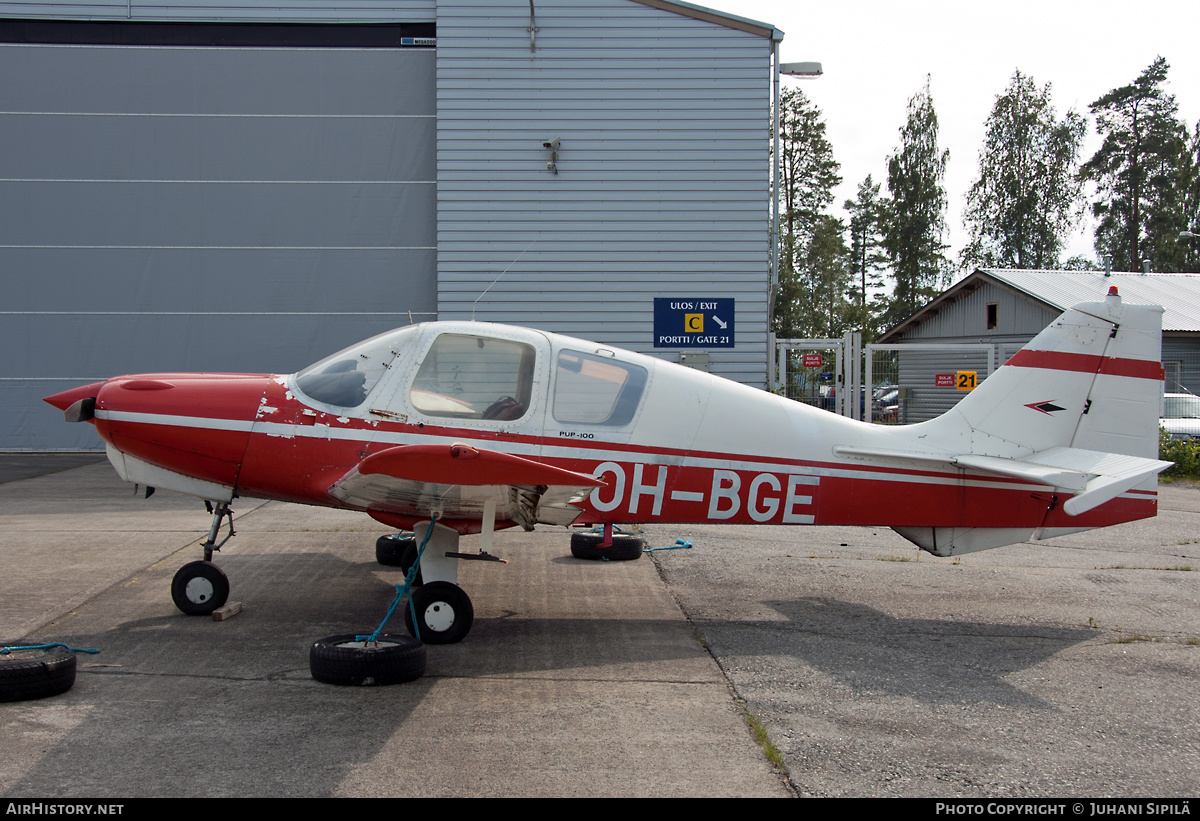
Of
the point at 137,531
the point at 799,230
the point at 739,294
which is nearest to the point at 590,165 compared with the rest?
the point at 739,294

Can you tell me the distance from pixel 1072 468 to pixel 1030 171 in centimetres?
4503

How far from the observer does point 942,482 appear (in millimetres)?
6387

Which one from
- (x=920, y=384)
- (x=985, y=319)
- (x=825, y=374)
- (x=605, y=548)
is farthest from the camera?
(x=985, y=319)

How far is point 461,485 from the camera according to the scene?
4.89 metres

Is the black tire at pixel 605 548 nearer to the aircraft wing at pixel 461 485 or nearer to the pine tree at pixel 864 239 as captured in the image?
the aircraft wing at pixel 461 485

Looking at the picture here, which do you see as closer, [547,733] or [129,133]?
[547,733]

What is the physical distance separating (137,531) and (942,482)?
7.84 meters

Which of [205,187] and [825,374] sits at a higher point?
[205,187]

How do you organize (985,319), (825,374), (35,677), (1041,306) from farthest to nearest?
(985,319) < (1041,306) < (825,374) < (35,677)

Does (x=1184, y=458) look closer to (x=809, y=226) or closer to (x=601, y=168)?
(x=601, y=168)

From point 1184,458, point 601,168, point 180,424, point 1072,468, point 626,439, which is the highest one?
point 601,168

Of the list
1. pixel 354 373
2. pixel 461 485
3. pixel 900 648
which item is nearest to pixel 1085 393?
pixel 900 648

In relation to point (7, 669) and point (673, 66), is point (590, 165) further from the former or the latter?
point (7, 669)
